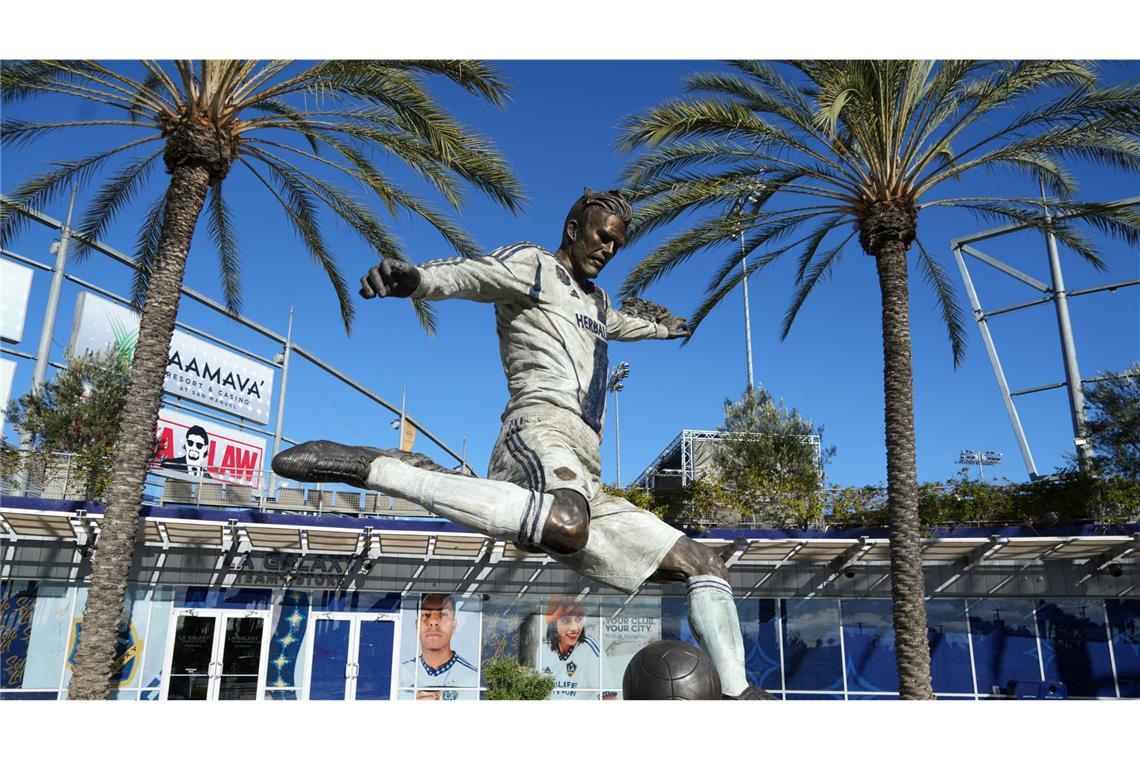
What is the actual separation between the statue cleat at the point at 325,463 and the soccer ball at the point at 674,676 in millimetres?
1383

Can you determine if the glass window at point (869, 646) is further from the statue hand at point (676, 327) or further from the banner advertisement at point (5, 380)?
the banner advertisement at point (5, 380)

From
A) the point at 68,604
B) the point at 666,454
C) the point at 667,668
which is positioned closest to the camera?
the point at 667,668

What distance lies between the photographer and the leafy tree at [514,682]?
16.0 meters

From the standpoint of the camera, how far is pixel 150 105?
9688 millimetres

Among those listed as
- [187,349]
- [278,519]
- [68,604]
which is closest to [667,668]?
[278,519]

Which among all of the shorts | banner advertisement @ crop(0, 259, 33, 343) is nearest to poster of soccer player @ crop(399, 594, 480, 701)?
banner advertisement @ crop(0, 259, 33, 343)

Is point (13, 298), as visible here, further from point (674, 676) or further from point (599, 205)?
point (674, 676)

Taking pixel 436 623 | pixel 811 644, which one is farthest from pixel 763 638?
pixel 436 623

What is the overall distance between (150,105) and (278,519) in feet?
27.0

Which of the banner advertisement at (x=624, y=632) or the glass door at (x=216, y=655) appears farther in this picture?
the banner advertisement at (x=624, y=632)

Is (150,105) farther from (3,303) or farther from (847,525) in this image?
(847,525)

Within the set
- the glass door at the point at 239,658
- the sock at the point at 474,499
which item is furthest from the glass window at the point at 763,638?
the sock at the point at 474,499

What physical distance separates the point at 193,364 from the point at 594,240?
2170cm

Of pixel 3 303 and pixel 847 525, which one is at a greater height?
pixel 3 303
